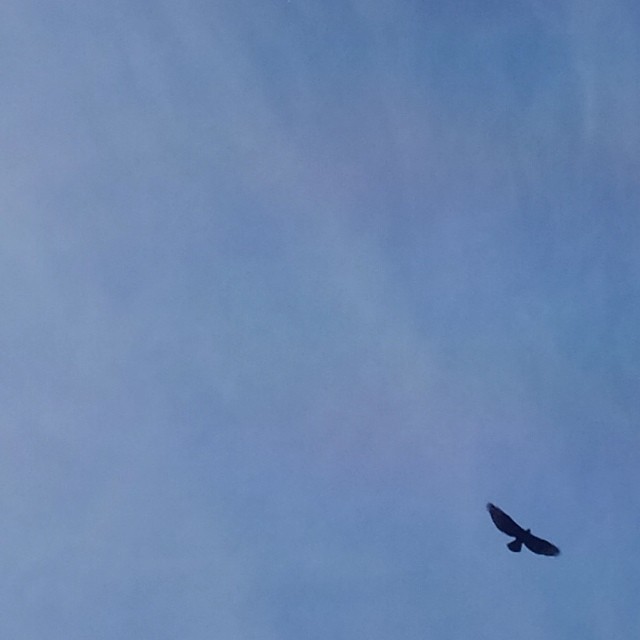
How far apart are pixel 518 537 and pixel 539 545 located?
25.0 inches

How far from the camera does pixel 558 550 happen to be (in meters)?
20.2

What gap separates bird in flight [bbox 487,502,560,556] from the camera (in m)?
19.9

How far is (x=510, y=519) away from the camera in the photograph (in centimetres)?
2011

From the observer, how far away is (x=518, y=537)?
1997 cm

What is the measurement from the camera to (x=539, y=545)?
65.5 ft

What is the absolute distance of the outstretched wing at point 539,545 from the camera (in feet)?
65.2

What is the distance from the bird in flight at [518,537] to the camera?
19891mm

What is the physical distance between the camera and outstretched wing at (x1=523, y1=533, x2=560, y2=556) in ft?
65.2

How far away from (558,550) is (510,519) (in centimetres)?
169
